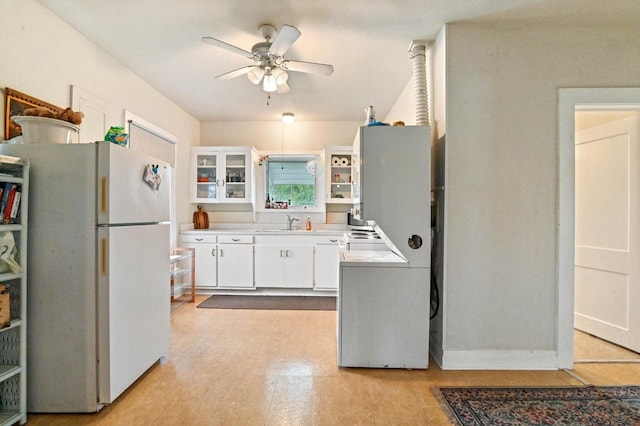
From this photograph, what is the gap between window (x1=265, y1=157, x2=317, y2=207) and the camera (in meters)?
4.73

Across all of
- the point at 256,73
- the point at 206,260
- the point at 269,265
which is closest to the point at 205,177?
the point at 206,260

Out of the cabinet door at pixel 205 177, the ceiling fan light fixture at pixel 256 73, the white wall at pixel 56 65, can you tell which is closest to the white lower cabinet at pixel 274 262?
the cabinet door at pixel 205 177

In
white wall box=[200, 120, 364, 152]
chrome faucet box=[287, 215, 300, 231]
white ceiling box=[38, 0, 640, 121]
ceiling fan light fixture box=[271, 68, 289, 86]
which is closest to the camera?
white ceiling box=[38, 0, 640, 121]

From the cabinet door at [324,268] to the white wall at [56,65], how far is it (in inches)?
105

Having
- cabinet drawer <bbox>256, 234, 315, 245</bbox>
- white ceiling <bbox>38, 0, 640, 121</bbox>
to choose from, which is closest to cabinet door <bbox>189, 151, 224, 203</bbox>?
cabinet drawer <bbox>256, 234, 315, 245</bbox>

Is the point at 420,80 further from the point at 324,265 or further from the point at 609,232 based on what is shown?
the point at 324,265

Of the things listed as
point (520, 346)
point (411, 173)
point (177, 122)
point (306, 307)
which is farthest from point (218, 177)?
point (520, 346)

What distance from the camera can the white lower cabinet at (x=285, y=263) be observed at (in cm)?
424

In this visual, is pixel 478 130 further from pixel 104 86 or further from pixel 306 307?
pixel 104 86

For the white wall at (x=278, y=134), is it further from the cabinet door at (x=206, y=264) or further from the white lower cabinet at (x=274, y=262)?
the cabinet door at (x=206, y=264)

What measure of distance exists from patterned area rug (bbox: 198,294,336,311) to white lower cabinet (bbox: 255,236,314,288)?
0.67ft

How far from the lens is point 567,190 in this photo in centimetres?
225

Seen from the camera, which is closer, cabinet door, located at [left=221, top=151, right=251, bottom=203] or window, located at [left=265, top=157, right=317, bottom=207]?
cabinet door, located at [left=221, top=151, right=251, bottom=203]

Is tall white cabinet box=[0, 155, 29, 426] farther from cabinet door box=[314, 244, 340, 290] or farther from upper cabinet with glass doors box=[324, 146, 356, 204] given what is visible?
upper cabinet with glass doors box=[324, 146, 356, 204]
